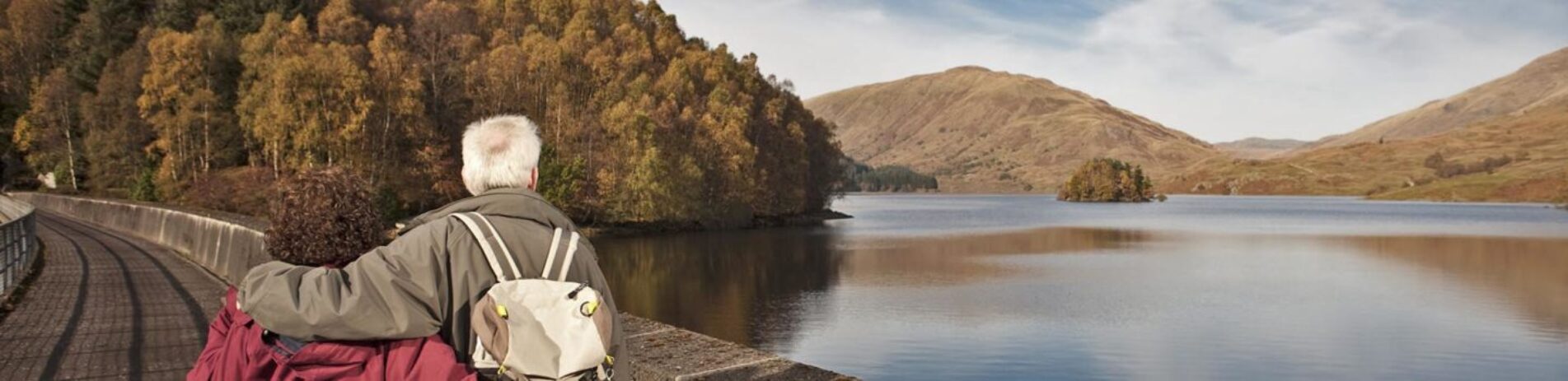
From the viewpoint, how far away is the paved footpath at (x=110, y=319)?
8.86 meters

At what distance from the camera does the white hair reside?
3227 millimetres

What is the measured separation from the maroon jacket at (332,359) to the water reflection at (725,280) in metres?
21.0

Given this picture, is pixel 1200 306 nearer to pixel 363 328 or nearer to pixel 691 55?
pixel 363 328

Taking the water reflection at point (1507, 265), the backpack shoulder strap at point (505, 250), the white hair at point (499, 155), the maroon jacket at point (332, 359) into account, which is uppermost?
the white hair at point (499, 155)

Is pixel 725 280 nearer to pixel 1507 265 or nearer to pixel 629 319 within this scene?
pixel 629 319

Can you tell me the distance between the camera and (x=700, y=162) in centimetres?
7088

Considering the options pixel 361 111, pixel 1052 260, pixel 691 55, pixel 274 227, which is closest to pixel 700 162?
pixel 691 55

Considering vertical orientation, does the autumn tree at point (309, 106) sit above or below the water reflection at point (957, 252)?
above

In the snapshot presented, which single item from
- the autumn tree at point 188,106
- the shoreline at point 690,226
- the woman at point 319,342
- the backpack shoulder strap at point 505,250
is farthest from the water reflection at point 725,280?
the autumn tree at point 188,106

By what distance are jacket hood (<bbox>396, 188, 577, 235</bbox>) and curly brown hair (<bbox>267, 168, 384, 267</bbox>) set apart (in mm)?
516

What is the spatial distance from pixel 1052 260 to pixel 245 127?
4665 centimetres

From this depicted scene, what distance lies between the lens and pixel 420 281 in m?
2.86

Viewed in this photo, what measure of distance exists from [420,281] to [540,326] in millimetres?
409

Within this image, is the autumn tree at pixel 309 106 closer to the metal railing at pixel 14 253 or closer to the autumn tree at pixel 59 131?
the metal railing at pixel 14 253
